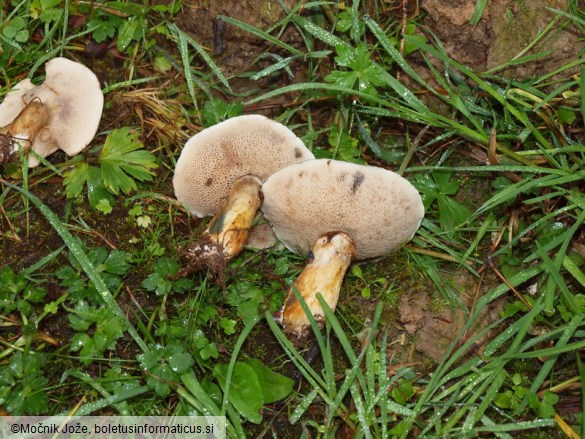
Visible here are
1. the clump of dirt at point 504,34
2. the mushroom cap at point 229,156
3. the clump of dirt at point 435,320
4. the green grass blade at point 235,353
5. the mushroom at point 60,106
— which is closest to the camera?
the green grass blade at point 235,353

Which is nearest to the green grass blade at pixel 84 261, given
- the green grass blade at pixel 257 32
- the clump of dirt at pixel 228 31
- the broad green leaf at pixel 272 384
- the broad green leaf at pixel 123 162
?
the broad green leaf at pixel 123 162

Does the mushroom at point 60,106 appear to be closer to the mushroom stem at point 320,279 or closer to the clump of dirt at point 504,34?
the mushroom stem at point 320,279

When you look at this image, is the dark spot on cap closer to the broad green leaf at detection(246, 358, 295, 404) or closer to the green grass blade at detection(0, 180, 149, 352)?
the broad green leaf at detection(246, 358, 295, 404)

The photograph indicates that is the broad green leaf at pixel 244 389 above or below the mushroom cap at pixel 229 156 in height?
below

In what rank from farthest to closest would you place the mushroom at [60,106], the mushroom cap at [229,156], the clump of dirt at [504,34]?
1. the mushroom at [60,106]
2. the clump of dirt at [504,34]
3. the mushroom cap at [229,156]

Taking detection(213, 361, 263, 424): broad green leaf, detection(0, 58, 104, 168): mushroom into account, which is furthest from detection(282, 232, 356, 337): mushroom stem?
detection(0, 58, 104, 168): mushroom

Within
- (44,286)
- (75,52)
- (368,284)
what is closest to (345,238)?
(368,284)

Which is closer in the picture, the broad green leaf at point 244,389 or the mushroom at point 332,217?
the mushroom at point 332,217

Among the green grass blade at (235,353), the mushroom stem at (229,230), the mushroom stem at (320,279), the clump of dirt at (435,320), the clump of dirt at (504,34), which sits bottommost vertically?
the clump of dirt at (435,320)
